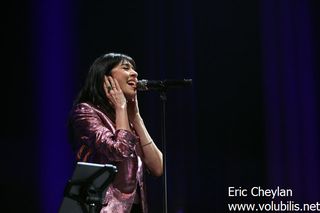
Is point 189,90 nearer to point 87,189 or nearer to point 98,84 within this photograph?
point 98,84

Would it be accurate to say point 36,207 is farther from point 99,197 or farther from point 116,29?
point 99,197

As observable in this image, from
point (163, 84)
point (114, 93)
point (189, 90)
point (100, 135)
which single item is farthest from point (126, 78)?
point (189, 90)

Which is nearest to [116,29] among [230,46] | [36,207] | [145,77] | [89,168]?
[145,77]

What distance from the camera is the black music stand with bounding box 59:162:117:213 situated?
1.62m

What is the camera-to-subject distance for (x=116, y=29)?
3.67m

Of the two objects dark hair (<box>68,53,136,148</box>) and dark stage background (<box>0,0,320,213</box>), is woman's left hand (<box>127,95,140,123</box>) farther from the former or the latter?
dark stage background (<box>0,0,320,213</box>)

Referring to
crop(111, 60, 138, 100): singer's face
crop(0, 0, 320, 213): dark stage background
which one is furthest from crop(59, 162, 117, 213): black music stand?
crop(0, 0, 320, 213): dark stage background

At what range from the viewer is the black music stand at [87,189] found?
1.62 meters

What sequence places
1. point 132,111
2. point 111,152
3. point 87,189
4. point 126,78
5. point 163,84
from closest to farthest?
point 87,189 → point 111,152 → point 163,84 → point 126,78 → point 132,111

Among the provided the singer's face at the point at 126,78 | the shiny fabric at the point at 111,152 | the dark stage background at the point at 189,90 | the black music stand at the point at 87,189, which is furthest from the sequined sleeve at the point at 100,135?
the dark stage background at the point at 189,90

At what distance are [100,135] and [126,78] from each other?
0.34 m

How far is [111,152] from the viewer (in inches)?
81.0

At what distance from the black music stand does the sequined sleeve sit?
40 centimetres

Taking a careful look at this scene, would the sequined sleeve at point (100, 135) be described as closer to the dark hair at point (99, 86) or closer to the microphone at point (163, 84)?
the dark hair at point (99, 86)
